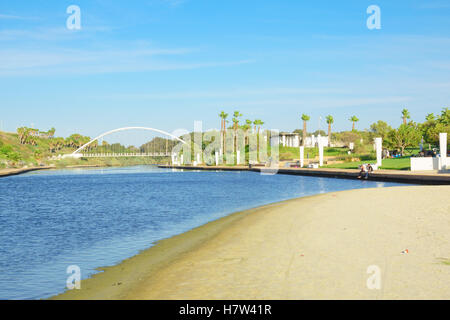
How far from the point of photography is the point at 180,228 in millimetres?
19328

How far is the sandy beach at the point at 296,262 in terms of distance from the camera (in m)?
8.36

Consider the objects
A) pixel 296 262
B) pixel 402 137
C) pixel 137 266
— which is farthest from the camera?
pixel 402 137

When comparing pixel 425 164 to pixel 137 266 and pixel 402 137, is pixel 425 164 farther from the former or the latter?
pixel 137 266

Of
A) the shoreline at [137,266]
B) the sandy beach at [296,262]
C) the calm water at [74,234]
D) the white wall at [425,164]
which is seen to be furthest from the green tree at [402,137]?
the shoreline at [137,266]

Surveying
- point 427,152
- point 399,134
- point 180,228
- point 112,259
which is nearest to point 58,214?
point 180,228

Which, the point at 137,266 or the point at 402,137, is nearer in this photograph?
the point at 137,266

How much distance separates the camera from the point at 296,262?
34.8 feet

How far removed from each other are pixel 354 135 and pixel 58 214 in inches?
5005

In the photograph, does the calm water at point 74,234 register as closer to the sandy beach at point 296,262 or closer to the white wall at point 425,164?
the sandy beach at point 296,262

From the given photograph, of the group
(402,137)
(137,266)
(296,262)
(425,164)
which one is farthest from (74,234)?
(402,137)

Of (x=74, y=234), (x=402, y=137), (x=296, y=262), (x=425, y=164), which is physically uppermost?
(x=402, y=137)

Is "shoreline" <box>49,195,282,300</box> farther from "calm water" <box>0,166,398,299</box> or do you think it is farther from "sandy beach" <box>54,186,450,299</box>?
"calm water" <box>0,166,398,299</box>

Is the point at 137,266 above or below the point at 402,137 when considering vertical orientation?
below
